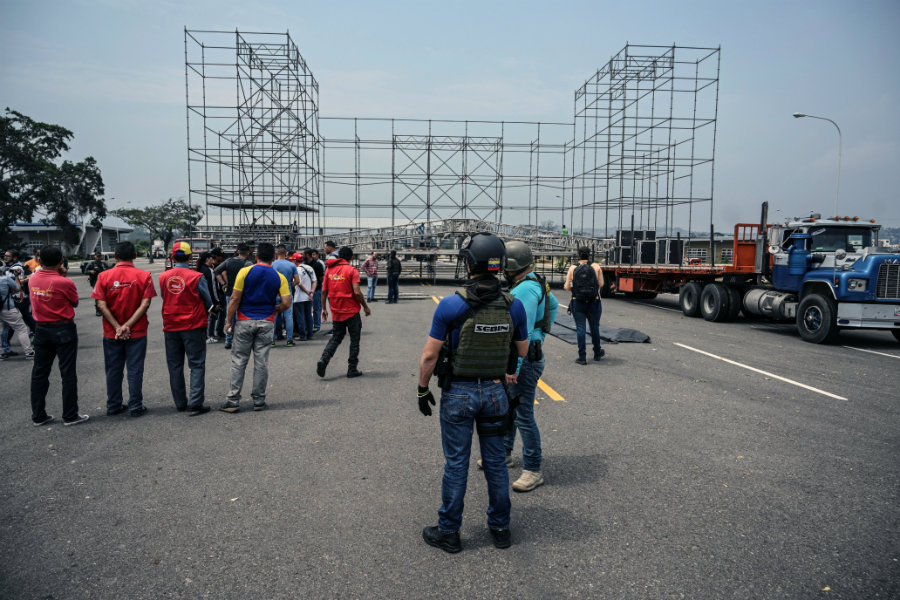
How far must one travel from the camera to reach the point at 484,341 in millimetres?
3117

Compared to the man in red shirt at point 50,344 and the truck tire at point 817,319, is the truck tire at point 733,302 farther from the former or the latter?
the man in red shirt at point 50,344

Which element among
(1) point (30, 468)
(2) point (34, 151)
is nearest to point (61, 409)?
(1) point (30, 468)

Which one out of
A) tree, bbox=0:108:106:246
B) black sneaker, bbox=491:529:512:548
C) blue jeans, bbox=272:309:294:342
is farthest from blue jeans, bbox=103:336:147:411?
tree, bbox=0:108:106:246

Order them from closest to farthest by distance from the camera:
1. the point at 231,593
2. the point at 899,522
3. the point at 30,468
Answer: the point at 231,593 < the point at 899,522 < the point at 30,468

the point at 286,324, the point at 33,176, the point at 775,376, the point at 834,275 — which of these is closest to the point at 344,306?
the point at 286,324

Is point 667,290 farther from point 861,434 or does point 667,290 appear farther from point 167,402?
point 167,402

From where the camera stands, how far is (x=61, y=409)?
19.5 ft

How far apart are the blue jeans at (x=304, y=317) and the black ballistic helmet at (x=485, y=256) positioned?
26.8 feet

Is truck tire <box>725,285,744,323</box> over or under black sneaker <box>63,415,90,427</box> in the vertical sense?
over

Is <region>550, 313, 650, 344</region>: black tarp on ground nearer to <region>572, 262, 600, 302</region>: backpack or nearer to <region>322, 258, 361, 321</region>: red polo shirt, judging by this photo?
<region>572, 262, 600, 302</region>: backpack

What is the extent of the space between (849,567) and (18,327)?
10959mm

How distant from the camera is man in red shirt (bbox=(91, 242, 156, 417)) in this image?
5.63 metres

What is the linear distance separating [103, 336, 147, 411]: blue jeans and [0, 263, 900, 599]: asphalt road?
0.78 feet

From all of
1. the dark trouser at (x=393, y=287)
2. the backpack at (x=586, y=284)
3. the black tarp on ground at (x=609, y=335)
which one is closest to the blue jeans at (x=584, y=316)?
the backpack at (x=586, y=284)
